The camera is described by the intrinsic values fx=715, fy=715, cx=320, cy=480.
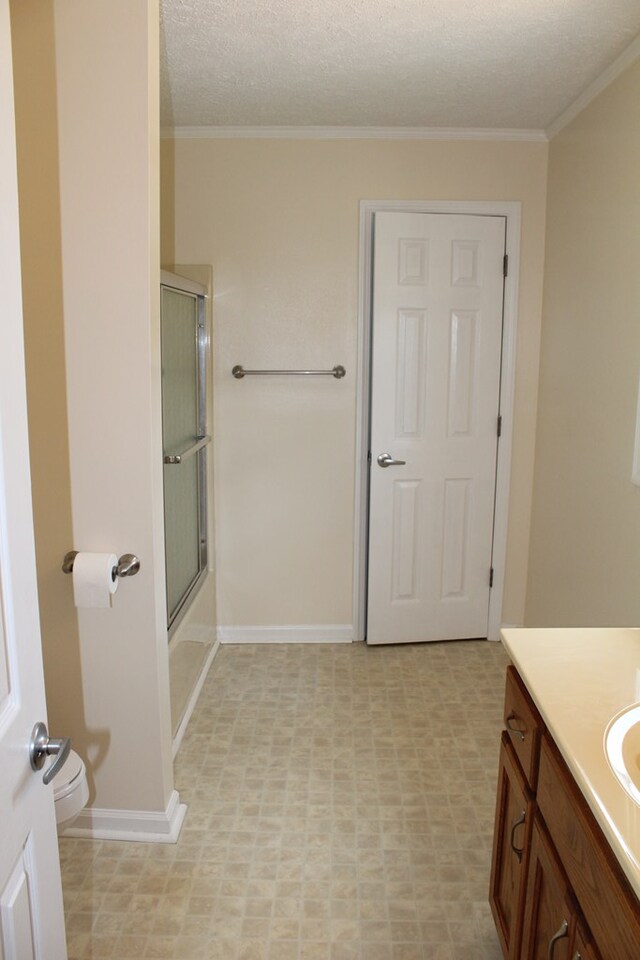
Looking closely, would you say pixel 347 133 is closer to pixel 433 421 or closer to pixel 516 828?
pixel 433 421

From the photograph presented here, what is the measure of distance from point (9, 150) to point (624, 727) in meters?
1.29

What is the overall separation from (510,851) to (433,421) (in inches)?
83.2

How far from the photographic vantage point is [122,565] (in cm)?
193

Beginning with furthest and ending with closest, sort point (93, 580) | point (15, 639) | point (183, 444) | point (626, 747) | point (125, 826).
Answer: point (183, 444) < point (125, 826) < point (93, 580) < point (626, 747) < point (15, 639)

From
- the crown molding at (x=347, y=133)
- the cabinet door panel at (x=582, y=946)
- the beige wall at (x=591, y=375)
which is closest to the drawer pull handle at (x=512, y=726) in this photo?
the cabinet door panel at (x=582, y=946)

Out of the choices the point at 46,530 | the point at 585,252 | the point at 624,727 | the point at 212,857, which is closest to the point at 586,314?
the point at 585,252

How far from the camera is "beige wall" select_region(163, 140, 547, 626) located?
3.21m

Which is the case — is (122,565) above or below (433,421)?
below

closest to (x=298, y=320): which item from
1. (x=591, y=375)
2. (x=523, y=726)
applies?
(x=591, y=375)

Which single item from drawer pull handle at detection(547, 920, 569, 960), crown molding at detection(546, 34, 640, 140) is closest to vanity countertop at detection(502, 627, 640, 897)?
drawer pull handle at detection(547, 920, 569, 960)

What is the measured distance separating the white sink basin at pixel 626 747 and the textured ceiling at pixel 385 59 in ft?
6.28

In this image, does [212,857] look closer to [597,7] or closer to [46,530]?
[46,530]

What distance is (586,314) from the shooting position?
108 inches

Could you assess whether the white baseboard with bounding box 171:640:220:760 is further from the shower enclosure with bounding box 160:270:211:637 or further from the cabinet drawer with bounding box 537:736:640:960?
the cabinet drawer with bounding box 537:736:640:960
